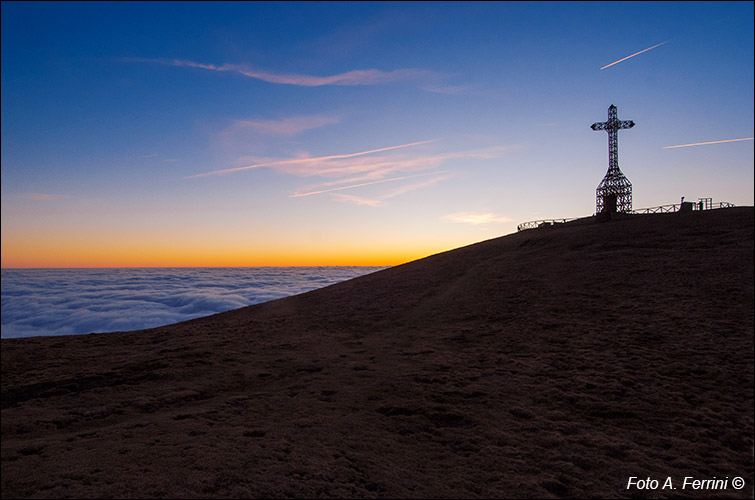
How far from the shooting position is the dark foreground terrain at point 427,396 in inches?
175

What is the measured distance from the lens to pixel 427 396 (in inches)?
278

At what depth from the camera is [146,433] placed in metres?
5.68

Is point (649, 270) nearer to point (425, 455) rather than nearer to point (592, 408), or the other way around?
point (592, 408)

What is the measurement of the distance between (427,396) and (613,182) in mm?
35888

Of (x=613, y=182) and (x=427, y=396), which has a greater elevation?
(x=613, y=182)

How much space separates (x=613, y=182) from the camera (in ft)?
115

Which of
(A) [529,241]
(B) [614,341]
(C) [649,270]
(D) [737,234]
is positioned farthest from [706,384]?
(A) [529,241]

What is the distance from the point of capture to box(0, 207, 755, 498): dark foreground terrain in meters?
4.46

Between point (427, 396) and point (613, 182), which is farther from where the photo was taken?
point (613, 182)

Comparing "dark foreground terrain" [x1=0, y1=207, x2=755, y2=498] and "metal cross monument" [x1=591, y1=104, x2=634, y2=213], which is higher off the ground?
"metal cross monument" [x1=591, y1=104, x2=634, y2=213]

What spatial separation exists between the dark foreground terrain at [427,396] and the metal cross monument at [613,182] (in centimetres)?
2047

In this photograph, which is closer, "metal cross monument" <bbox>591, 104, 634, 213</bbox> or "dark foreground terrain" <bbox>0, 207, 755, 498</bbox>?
"dark foreground terrain" <bbox>0, 207, 755, 498</bbox>

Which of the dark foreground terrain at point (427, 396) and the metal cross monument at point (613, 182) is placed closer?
the dark foreground terrain at point (427, 396)

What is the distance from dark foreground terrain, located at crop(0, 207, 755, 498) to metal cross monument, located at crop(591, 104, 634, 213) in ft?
67.2
